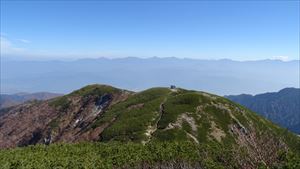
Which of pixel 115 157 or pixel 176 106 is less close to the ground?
pixel 115 157

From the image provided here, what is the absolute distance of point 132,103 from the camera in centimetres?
13438

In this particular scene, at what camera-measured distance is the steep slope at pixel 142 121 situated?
96438 millimetres

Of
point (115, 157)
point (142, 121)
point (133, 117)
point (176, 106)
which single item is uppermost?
point (115, 157)

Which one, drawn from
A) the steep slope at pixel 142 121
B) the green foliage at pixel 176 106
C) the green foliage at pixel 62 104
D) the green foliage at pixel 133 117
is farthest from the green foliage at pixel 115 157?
the green foliage at pixel 62 104

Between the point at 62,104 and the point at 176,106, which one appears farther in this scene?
the point at 62,104

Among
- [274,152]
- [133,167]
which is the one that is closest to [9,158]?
[133,167]

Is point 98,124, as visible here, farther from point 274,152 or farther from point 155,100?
point 274,152

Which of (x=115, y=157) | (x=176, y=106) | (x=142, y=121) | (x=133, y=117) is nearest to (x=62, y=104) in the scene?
(x=133, y=117)

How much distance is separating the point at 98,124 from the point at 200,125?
3535cm

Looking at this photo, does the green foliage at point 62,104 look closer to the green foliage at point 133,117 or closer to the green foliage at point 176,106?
the green foliage at point 133,117

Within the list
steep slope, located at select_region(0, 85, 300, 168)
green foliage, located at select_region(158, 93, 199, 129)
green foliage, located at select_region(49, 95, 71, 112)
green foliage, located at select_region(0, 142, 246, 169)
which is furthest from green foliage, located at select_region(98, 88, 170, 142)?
green foliage, located at select_region(49, 95, 71, 112)

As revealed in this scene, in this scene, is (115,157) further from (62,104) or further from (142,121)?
(62,104)

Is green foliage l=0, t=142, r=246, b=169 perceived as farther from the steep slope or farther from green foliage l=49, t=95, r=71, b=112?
green foliage l=49, t=95, r=71, b=112

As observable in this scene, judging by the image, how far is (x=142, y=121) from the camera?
107 m
